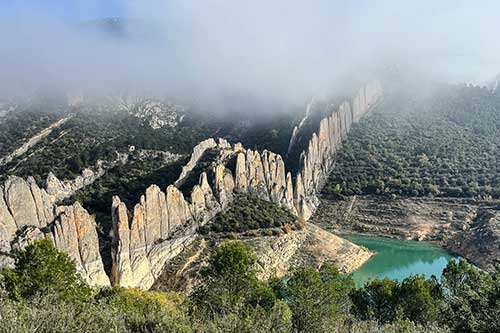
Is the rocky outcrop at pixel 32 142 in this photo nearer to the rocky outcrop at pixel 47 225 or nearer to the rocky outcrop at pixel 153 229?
the rocky outcrop at pixel 153 229

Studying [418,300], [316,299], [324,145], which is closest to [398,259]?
[418,300]

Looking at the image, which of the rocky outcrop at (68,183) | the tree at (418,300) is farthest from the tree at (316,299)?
the rocky outcrop at (68,183)

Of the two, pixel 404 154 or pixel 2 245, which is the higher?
pixel 2 245

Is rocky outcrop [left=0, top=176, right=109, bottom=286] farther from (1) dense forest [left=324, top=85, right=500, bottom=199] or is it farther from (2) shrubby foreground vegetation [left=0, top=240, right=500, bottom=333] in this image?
(1) dense forest [left=324, top=85, right=500, bottom=199]

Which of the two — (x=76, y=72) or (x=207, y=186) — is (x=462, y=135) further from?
(x=76, y=72)

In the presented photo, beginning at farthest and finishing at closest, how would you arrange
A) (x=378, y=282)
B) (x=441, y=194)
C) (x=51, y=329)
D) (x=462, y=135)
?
1. (x=462, y=135)
2. (x=441, y=194)
3. (x=378, y=282)
4. (x=51, y=329)

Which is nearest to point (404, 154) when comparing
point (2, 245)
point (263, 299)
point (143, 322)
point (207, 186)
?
point (207, 186)
